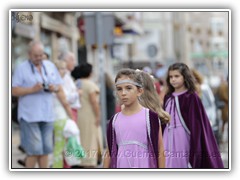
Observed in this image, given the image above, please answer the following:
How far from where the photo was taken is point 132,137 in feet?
19.1

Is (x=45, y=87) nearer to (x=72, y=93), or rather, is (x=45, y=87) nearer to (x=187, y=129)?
(x=72, y=93)

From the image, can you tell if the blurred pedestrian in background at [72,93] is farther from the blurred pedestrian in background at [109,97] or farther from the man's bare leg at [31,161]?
the blurred pedestrian in background at [109,97]

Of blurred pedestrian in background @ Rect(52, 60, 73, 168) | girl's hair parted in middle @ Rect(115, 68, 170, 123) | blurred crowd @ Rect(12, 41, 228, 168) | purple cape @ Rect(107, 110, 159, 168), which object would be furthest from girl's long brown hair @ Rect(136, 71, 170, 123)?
blurred pedestrian in background @ Rect(52, 60, 73, 168)

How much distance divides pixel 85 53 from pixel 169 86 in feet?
74.8

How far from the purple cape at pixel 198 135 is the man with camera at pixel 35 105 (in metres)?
1.97

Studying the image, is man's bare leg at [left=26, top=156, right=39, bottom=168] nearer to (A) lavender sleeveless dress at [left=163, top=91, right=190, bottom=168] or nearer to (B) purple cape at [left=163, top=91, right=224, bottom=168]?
(A) lavender sleeveless dress at [left=163, top=91, right=190, bottom=168]

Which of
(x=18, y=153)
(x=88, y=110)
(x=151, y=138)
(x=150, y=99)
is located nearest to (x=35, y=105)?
(x=18, y=153)

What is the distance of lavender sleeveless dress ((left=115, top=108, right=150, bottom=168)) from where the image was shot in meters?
5.82

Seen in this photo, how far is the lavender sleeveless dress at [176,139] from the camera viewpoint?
6.88 m

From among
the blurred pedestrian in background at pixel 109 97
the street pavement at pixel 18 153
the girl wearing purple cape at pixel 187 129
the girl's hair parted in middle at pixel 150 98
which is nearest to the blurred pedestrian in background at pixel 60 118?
→ the street pavement at pixel 18 153

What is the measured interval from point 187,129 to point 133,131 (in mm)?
1366

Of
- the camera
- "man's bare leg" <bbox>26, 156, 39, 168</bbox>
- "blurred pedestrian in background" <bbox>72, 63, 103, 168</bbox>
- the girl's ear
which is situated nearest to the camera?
the girl's ear

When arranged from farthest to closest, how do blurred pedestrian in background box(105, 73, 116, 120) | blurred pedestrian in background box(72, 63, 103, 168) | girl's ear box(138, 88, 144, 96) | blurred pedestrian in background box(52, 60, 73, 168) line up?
1. blurred pedestrian in background box(105, 73, 116, 120)
2. blurred pedestrian in background box(72, 63, 103, 168)
3. blurred pedestrian in background box(52, 60, 73, 168)
4. girl's ear box(138, 88, 144, 96)

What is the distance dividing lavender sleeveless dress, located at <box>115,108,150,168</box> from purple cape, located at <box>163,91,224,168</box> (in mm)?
1191
